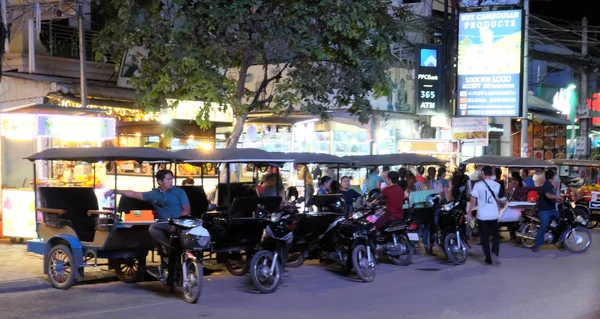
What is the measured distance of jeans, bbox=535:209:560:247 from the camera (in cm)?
1569

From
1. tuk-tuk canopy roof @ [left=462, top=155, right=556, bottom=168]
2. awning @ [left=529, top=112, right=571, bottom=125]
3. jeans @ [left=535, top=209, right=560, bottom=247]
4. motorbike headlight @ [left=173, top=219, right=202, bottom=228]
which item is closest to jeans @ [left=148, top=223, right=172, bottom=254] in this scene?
motorbike headlight @ [left=173, top=219, right=202, bottom=228]

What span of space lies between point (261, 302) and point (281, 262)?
1.09 meters

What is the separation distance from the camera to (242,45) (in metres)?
15.9

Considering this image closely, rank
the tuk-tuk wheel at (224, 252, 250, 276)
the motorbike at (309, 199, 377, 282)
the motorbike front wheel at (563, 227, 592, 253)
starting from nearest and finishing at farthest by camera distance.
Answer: the motorbike at (309, 199, 377, 282) → the tuk-tuk wheel at (224, 252, 250, 276) → the motorbike front wheel at (563, 227, 592, 253)

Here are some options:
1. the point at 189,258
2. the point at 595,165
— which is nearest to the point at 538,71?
the point at 595,165

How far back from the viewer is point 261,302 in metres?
10.1

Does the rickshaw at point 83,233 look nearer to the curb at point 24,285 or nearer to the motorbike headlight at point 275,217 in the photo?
the curb at point 24,285

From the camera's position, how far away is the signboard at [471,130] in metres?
26.4

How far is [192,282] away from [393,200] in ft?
16.1

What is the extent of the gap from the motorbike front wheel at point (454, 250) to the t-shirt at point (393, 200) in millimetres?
1194

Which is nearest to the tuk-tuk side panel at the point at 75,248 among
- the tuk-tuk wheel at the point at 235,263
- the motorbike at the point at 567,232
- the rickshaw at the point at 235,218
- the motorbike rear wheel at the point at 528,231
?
the rickshaw at the point at 235,218

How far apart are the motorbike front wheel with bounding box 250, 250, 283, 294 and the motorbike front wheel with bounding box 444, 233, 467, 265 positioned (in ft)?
14.1

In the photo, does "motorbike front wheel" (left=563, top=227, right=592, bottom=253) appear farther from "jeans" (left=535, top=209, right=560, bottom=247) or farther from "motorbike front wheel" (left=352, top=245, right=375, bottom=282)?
"motorbike front wheel" (left=352, top=245, right=375, bottom=282)

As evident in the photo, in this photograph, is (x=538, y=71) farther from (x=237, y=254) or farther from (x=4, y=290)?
(x=4, y=290)
